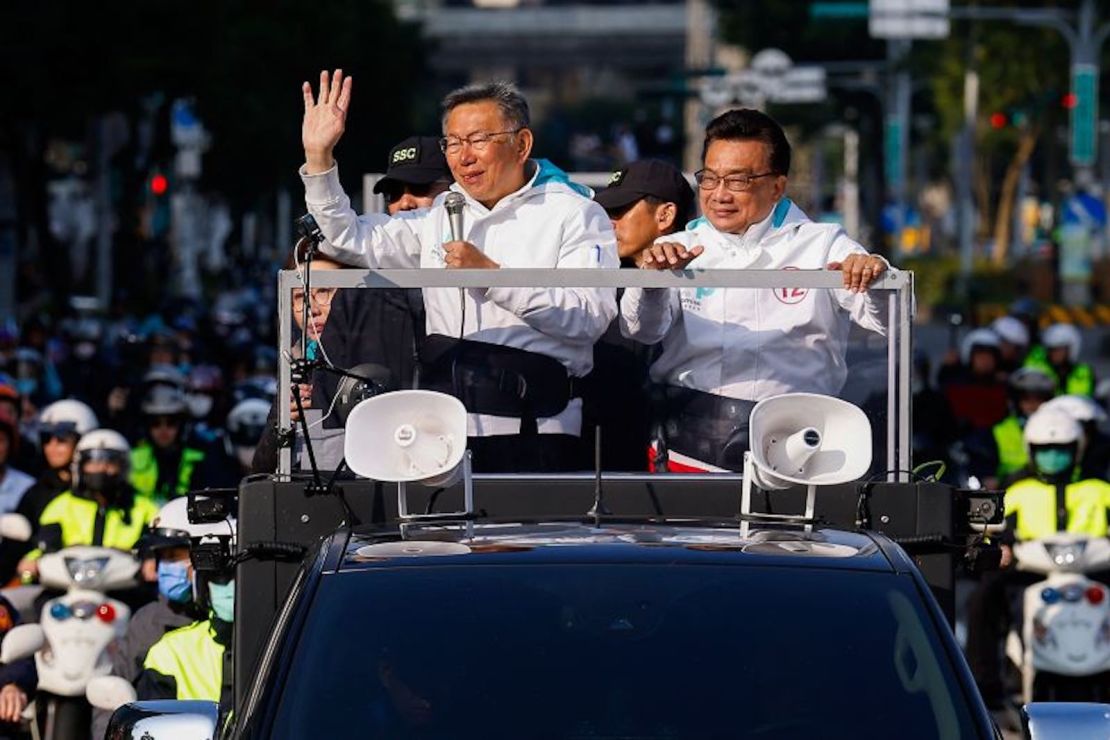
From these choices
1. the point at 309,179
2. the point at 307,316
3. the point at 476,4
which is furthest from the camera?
the point at 476,4

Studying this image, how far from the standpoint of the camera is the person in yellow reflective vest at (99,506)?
1395 centimetres

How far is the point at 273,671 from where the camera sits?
5.82m

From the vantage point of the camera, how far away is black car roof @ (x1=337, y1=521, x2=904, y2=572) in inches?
241

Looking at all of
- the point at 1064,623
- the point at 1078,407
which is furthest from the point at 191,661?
the point at 1078,407

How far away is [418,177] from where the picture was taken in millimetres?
9758

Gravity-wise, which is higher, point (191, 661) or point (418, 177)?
point (418, 177)

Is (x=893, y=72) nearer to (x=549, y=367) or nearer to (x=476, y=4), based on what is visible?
(x=549, y=367)

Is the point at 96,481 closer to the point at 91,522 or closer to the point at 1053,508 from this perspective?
the point at 91,522

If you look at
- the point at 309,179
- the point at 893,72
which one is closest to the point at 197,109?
the point at 893,72

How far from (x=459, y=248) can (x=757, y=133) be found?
42.7 inches

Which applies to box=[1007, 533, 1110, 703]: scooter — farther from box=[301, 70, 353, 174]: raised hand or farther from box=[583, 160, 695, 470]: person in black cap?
box=[301, 70, 353, 174]: raised hand

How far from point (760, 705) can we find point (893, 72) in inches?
2550

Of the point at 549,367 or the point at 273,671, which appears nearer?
the point at 273,671

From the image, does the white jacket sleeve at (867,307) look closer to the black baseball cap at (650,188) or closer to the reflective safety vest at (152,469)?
the black baseball cap at (650,188)
